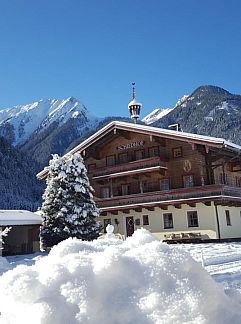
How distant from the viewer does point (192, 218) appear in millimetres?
29094

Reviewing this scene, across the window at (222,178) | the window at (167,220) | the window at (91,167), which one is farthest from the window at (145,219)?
the window at (91,167)

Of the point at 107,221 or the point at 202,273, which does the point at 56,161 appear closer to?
the point at 107,221

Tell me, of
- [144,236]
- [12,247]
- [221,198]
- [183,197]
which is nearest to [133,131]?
[183,197]

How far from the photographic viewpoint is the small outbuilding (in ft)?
82.6

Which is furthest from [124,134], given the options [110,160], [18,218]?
[18,218]

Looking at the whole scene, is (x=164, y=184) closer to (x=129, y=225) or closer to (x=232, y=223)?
(x=129, y=225)

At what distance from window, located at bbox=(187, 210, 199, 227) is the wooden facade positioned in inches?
2.8

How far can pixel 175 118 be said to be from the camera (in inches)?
5994

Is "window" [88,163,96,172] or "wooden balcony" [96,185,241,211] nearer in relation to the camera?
"wooden balcony" [96,185,241,211]

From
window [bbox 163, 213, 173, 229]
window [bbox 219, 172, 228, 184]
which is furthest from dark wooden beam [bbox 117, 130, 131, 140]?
window [bbox 219, 172, 228, 184]

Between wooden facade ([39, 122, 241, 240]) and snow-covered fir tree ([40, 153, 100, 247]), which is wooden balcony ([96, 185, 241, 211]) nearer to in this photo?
wooden facade ([39, 122, 241, 240])

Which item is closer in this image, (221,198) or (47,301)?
(47,301)

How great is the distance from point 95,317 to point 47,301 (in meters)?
0.41

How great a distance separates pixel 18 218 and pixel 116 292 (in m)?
Answer: 23.3
